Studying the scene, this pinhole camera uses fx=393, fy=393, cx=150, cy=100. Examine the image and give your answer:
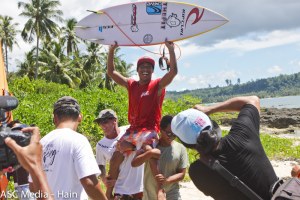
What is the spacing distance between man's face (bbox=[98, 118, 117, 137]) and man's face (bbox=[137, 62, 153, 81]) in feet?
2.09

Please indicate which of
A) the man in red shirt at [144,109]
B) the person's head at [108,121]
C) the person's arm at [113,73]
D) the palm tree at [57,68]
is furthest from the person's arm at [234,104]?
the palm tree at [57,68]

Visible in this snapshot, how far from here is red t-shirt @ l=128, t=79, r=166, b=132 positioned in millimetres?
4648

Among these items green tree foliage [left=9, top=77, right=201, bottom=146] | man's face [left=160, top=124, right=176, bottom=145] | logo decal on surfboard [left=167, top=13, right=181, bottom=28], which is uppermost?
logo decal on surfboard [left=167, top=13, right=181, bottom=28]

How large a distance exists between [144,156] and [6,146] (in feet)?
7.50

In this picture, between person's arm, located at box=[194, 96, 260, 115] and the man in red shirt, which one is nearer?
person's arm, located at box=[194, 96, 260, 115]

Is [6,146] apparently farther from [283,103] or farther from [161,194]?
[283,103]

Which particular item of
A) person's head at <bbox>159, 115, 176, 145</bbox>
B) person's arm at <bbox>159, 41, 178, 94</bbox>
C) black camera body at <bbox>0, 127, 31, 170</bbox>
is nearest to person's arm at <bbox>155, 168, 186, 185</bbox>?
person's head at <bbox>159, 115, 176, 145</bbox>

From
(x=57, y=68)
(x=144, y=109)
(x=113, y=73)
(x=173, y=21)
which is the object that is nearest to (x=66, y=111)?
(x=144, y=109)

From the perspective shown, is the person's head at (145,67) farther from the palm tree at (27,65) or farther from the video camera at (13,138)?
the palm tree at (27,65)

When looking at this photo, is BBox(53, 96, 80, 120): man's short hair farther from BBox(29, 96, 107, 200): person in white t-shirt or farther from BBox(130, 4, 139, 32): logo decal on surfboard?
BBox(130, 4, 139, 32): logo decal on surfboard

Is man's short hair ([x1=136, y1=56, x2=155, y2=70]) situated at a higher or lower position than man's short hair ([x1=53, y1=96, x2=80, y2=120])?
higher

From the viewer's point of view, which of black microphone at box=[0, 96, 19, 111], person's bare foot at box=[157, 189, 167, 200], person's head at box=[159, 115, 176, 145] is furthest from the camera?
person's head at box=[159, 115, 176, 145]

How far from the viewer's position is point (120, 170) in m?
4.66

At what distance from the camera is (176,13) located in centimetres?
556
